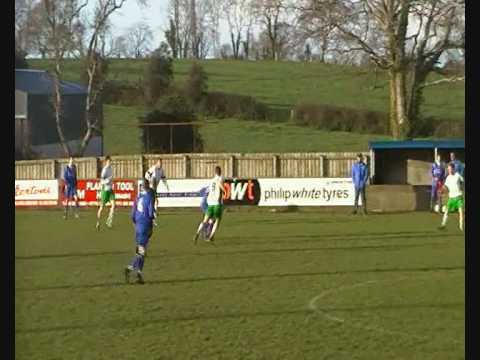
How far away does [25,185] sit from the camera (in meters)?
40.0

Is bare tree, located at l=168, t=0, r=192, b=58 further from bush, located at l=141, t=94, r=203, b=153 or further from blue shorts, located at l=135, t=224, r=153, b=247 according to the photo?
blue shorts, located at l=135, t=224, r=153, b=247

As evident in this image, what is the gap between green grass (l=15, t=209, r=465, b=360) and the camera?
969 cm

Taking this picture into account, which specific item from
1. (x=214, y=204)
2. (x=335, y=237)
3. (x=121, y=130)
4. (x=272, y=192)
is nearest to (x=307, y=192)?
(x=272, y=192)

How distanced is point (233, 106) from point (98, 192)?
40.2 ft

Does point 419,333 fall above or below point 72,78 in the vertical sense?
below

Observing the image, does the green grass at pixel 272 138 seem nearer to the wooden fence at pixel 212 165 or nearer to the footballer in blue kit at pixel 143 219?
the wooden fence at pixel 212 165

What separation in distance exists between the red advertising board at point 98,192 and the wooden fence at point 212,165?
7.36ft

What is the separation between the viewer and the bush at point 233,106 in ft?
156

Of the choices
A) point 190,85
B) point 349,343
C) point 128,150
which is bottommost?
point 349,343

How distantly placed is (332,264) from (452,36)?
17.9 m

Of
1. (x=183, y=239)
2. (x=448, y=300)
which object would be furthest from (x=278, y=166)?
(x=448, y=300)

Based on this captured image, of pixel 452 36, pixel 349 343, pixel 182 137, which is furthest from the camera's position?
pixel 182 137

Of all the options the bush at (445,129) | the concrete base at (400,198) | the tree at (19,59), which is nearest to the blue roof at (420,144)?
the concrete base at (400,198)

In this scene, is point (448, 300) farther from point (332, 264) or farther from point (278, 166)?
point (278, 166)
